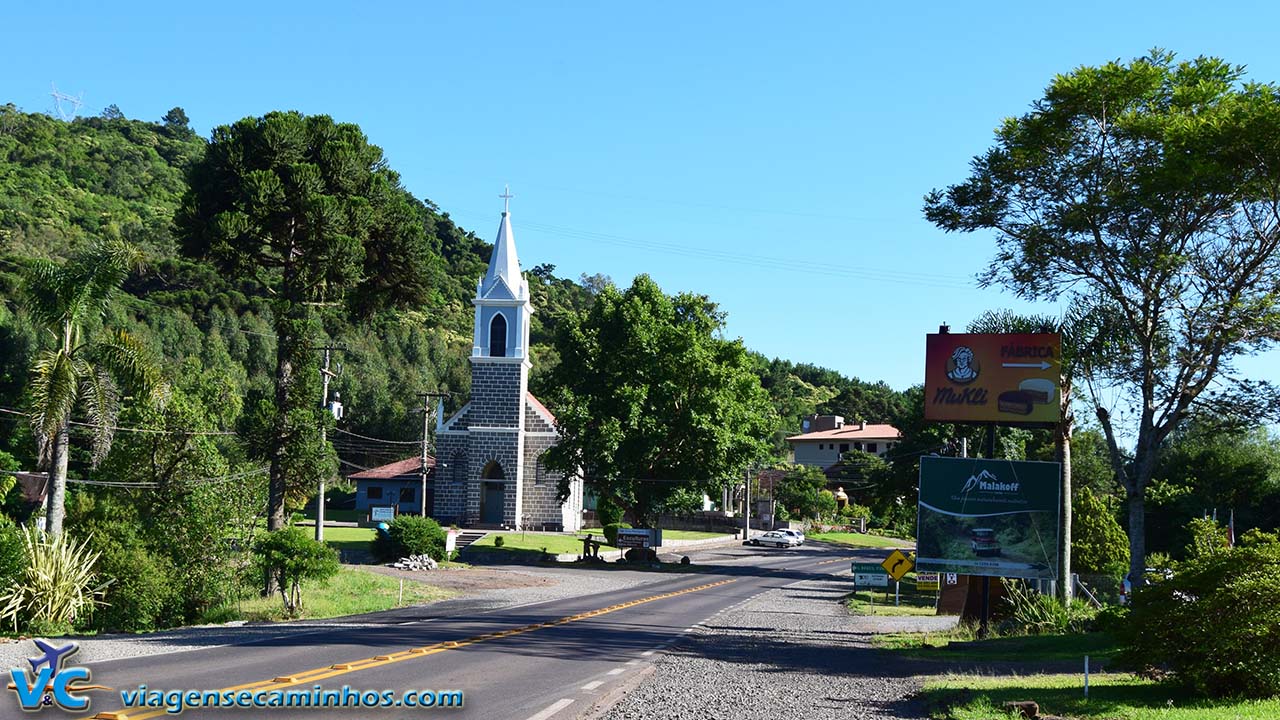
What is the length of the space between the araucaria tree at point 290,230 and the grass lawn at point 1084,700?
78.7ft

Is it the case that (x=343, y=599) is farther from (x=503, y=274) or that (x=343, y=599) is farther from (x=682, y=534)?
(x=682, y=534)

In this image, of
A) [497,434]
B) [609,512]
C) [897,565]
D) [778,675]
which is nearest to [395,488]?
[497,434]

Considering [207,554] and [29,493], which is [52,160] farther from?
[207,554]

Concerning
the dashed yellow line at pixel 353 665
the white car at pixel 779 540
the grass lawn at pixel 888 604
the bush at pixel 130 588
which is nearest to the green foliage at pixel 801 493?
the white car at pixel 779 540

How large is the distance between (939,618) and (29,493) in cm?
3950

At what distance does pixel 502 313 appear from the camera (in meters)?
66.0

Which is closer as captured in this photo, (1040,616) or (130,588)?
(130,588)

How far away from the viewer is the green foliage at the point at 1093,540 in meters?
42.4

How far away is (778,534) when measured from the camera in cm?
7600

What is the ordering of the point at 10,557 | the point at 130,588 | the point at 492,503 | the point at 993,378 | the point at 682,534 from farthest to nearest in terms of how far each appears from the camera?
1. the point at 682,534
2. the point at 492,503
3. the point at 993,378
4. the point at 130,588
5. the point at 10,557

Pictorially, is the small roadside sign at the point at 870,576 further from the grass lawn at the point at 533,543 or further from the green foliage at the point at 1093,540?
the grass lawn at the point at 533,543

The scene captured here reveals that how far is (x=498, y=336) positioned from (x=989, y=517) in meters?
45.9

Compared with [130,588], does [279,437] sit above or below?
above

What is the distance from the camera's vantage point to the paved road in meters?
12.9
